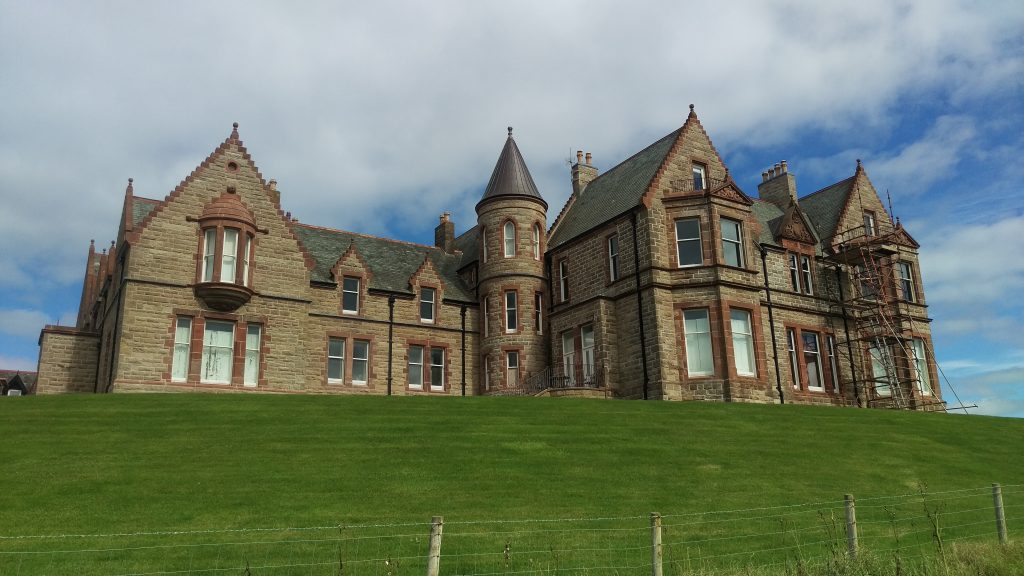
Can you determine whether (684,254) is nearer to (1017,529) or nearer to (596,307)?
(596,307)

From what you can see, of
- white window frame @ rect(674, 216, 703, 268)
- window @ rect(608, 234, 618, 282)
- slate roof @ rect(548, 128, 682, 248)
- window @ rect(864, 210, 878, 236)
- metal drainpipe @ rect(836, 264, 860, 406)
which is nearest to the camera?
white window frame @ rect(674, 216, 703, 268)

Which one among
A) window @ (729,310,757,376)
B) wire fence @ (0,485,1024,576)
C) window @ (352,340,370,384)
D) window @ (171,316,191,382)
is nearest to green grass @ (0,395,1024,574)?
wire fence @ (0,485,1024,576)

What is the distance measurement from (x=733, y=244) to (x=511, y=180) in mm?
12223

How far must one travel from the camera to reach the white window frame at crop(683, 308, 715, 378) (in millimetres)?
30734

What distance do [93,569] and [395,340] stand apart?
88.4ft

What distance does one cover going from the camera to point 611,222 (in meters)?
34.3

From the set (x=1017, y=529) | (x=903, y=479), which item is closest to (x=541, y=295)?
(x=903, y=479)

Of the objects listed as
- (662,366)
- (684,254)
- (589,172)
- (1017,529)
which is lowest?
(1017,529)

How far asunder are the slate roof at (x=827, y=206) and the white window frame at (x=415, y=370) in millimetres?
21601

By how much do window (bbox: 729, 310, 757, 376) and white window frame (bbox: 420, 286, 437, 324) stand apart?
1518 cm

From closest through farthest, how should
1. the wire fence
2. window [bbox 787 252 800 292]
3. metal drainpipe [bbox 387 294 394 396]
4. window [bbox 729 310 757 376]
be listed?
the wire fence
window [bbox 729 310 757 376]
window [bbox 787 252 800 292]
metal drainpipe [bbox 387 294 394 396]

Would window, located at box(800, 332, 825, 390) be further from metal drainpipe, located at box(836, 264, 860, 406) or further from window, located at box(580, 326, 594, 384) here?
window, located at box(580, 326, 594, 384)

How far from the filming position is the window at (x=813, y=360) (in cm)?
3525

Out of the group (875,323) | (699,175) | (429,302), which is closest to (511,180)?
(429,302)
